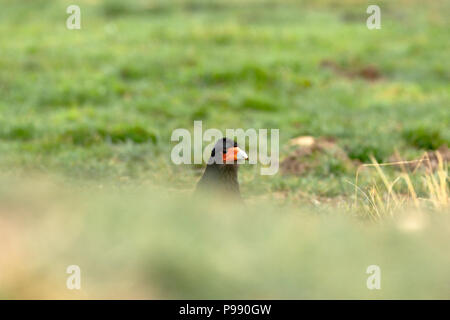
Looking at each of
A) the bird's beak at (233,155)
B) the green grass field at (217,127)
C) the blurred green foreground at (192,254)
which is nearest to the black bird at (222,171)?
the bird's beak at (233,155)

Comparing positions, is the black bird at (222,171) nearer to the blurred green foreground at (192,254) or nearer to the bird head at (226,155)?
the bird head at (226,155)

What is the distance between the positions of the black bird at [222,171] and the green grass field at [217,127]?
541mm

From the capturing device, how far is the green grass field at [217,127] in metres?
3.34

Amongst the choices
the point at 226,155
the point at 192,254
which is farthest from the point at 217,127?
the point at 192,254

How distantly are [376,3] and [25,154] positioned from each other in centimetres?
1315

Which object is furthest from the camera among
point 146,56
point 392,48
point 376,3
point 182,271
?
point 376,3

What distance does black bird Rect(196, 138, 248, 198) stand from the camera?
18.3ft

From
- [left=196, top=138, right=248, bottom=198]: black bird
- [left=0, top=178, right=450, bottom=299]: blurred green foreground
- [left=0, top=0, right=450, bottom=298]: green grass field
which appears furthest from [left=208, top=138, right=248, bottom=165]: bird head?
[left=0, top=178, right=450, bottom=299]: blurred green foreground

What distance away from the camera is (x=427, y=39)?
14570 millimetres

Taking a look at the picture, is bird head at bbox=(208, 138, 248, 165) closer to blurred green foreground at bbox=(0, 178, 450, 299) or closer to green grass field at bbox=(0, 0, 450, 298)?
green grass field at bbox=(0, 0, 450, 298)

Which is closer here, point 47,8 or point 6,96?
point 6,96

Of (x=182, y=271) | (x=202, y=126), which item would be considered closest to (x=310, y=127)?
(x=202, y=126)

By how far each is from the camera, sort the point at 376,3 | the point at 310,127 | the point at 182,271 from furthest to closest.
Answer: the point at 376,3 < the point at 310,127 < the point at 182,271

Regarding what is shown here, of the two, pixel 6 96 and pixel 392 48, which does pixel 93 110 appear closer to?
pixel 6 96
